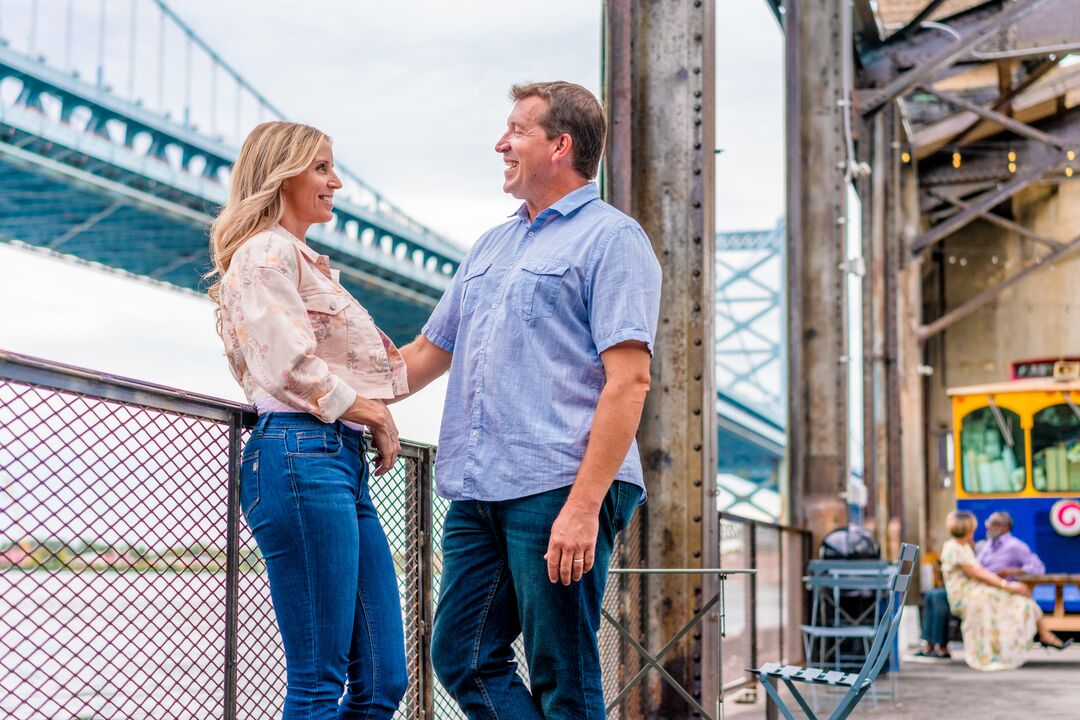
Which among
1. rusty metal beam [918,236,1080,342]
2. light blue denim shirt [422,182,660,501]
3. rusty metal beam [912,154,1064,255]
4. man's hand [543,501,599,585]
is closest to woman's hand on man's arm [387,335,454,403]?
light blue denim shirt [422,182,660,501]

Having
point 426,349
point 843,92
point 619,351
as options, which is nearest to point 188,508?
point 426,349

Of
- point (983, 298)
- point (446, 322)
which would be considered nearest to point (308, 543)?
point (446, 322)

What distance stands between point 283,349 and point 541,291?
451 mm

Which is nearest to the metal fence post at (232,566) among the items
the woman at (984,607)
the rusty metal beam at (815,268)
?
the rusty metal beam at (815,268)

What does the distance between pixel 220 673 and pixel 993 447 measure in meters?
11.1

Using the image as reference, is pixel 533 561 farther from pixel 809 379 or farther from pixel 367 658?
pixel 809 379

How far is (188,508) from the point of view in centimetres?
257

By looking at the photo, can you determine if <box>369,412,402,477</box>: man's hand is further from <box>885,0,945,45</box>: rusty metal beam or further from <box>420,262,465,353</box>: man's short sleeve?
<box>885,0,945,45</box>: rusty metal beam

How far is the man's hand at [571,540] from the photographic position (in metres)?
2.24

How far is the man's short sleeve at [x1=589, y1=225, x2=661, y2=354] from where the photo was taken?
2.34 meters

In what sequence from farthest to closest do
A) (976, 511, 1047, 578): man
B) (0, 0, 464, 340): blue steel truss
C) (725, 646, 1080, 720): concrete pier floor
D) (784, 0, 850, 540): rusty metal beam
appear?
(0, 0, 464, 340): blue steel truss, (976, 511, 1047, 578): man, (784, 0, 850, 540): rusty metal beam, (725, 646, 1080, 720): concrete pier floor

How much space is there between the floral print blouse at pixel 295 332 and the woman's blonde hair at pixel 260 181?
6 cm

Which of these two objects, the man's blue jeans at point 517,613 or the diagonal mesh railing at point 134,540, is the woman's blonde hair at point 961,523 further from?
the man's blue jeans at point 517,613

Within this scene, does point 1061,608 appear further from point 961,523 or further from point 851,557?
point 851,557
